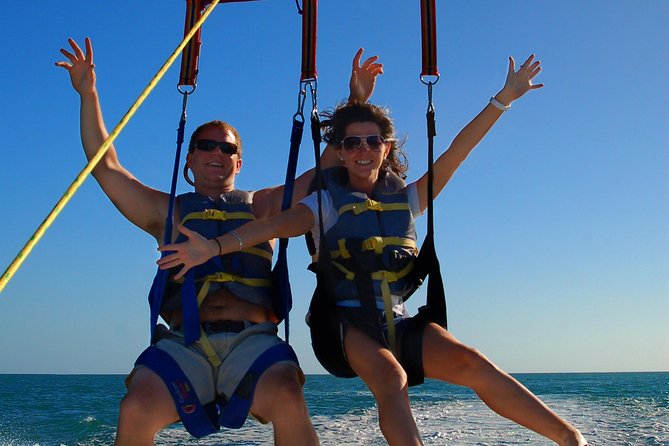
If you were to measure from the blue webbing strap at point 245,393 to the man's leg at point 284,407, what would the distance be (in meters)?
0.03

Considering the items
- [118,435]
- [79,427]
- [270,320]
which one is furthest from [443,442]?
[79,427]

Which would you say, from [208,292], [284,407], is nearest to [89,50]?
[208,292]

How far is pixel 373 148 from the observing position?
3736 mm

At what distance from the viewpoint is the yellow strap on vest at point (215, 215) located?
3.88 meters

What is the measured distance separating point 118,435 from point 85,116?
63.4 inches

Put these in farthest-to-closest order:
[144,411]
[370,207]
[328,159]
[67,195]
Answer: [328,159], [370,207], [144,411], [67,195]

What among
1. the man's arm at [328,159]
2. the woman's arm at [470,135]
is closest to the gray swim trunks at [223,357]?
the man's arm at [328,159]

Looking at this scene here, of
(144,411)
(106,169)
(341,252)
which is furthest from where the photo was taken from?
(106,169)

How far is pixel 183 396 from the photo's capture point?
3297 millimetres

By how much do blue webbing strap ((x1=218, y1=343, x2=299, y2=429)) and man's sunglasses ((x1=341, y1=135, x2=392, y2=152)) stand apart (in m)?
1.05

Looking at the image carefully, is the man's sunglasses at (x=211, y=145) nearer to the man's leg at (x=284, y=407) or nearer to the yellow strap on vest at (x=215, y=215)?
the yellow strap on vest at (x=215, y=215)

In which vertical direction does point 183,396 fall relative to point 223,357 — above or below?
below

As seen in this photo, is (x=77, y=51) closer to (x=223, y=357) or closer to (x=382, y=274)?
(x=223, y=357)

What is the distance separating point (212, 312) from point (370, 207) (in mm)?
907
